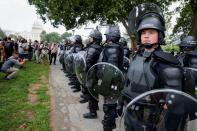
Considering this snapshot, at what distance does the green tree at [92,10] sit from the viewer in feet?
64.7

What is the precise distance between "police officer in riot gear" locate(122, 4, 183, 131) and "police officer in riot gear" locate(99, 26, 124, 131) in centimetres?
227

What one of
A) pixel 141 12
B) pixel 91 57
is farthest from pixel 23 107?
pixel 141 12

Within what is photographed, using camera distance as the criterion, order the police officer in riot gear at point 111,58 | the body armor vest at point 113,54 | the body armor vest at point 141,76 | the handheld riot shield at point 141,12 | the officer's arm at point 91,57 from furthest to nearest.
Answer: the officer's arm at point 91,57
the body armor vest at point 113,54
the police officer in riot gear at point 111,58
the handheld riot shield at point 141,12
the body armor vest at point 141,76

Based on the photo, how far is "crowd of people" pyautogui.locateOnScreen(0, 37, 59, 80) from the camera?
13.5m

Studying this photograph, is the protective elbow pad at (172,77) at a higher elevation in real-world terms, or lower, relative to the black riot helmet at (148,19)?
lower

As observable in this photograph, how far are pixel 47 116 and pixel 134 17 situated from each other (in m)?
4.26

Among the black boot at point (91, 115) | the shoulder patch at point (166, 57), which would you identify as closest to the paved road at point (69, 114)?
the black boot at point (91, 115)

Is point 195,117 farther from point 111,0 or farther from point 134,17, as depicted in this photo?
point 111,0

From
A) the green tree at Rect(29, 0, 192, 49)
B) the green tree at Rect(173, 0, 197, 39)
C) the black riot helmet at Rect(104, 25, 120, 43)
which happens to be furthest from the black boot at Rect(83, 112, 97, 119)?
the green tree at Rect(173, 0, 197, 39)

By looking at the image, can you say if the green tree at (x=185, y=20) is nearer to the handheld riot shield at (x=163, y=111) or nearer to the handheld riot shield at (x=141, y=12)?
the handheld riot shield at (x=141, y=12)

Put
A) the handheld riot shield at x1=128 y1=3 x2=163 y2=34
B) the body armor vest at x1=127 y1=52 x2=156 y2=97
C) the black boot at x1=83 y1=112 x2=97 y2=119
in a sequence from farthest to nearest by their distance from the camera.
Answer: the black boot at x1=83 y1=112 x2=97 y2=119
the handheld riot shield at x1=128 y1=3 x2=163 y2=34
the body armor vest at x1=127 y1=52 x2=156 y2=97

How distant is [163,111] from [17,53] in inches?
611

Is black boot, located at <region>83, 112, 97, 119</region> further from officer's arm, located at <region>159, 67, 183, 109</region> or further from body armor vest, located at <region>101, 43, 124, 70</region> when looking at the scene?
officer's arm, located at <region>159, 67, 183, 109</region>

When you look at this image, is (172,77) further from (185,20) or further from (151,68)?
(185,20)
